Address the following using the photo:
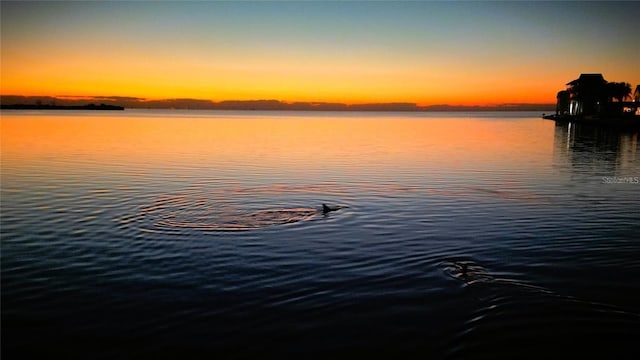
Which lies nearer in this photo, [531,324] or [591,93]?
[531,324]

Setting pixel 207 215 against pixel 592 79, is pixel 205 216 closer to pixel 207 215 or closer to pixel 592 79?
pixel 207 215

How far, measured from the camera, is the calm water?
35.9ft

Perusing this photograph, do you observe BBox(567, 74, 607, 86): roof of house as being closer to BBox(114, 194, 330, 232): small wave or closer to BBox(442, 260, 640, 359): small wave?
BBox(114, 194, 330, 232): small wave

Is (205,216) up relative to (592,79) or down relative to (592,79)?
down

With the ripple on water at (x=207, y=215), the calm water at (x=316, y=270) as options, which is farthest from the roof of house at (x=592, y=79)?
the ripple on water at (x=207, y=215)

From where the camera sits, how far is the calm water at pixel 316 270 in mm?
10945

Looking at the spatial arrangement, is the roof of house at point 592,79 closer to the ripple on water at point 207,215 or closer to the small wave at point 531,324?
the ripple on water at point 207,215

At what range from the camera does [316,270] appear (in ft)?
50.0

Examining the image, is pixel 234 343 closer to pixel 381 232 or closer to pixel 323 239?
pixel 323 239

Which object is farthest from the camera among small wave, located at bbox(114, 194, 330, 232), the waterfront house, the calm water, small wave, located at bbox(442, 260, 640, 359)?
the waterfront house

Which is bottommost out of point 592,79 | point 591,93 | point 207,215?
point 207,215

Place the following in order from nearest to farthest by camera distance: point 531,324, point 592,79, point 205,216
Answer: point 531,324 → point 205,216 → point 592,79

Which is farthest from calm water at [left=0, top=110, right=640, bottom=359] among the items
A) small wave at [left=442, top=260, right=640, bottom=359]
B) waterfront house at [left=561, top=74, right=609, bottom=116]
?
waterfront house at [left=561, top=74, right=609, bottom=116]

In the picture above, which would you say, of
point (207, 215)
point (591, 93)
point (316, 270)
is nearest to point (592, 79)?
point (591, 93)
